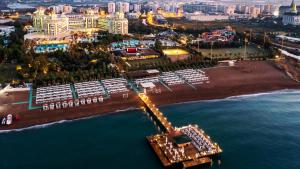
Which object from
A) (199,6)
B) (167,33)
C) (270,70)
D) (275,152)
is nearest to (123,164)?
(275,152)

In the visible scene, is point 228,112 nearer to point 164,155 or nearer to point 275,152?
point 275,152

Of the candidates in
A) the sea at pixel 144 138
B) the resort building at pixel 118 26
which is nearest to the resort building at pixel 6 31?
the resort building at pixel 118 26

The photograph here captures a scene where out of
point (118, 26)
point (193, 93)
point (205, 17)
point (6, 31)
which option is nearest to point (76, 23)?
point (118, 26)

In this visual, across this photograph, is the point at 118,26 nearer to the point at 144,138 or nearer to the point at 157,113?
the point at 157,113

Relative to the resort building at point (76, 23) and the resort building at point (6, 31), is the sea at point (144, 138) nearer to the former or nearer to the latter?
the resort building at point (76, 23)

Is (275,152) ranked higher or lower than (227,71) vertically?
lower

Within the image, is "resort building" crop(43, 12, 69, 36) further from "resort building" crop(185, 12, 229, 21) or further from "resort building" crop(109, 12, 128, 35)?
"resort building" crop(185, 12, 229, 21)

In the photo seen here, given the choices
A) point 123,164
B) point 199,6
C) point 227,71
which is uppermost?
point 199,6
